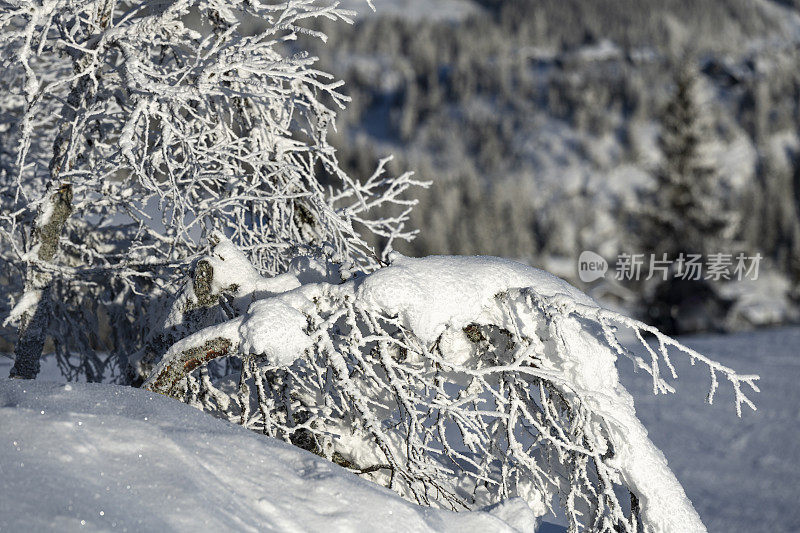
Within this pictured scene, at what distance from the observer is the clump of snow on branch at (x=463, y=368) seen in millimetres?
2656

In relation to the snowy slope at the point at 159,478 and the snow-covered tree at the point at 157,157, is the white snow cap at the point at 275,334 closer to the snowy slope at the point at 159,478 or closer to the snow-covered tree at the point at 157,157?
the snowy slope at the point at 159,478

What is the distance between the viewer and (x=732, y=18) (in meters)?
161

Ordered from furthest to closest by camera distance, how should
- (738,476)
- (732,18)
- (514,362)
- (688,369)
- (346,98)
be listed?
(732,18), (688,369), (738,476), (346,98), (514,362)

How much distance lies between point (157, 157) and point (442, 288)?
199 cm

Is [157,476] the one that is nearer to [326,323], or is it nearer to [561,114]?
[326,323]

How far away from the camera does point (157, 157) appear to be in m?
3.73

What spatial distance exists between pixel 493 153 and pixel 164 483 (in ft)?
354

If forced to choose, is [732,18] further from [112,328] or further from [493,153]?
[112,328]

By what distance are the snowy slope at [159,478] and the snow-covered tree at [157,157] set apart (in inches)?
45.0

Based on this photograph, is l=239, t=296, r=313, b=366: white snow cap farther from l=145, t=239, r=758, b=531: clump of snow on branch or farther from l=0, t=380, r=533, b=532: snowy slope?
l=0, t=380, r=533, b=532: snowy slope

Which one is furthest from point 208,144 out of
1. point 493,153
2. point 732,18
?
point 732,18

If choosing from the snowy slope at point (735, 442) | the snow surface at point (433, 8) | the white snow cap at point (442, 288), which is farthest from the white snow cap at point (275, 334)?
the snow surface at point (433, 8)

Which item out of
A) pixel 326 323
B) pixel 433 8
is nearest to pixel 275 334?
pixel 326 323

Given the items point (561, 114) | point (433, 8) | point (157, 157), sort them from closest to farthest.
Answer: point (157, 157)
point (561, 114)
point (433, 8)
